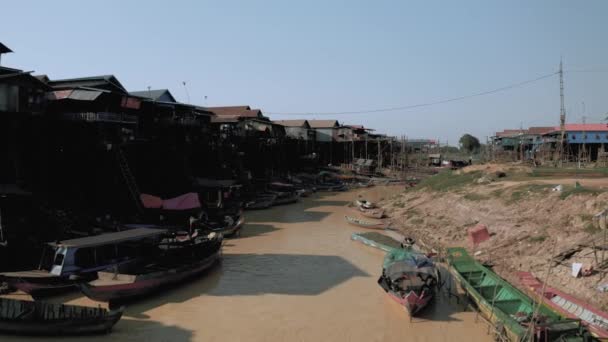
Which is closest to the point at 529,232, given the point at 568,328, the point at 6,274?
the point at 568,328

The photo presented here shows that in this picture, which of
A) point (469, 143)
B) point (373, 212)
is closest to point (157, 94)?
point (373, 212)

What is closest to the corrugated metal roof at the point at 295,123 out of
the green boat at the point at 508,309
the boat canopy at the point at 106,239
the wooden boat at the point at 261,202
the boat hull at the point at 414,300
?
the wooden boat at the point at 261,202

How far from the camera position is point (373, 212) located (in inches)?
1379

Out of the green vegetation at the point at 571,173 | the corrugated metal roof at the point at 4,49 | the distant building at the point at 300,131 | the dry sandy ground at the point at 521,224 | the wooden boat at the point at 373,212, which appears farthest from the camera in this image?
the distant building at the point at 300,131

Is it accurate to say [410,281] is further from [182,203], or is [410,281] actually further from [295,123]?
[295,123]

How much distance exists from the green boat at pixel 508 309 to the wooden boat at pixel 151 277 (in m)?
10.6

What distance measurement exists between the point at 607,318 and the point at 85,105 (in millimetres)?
28060

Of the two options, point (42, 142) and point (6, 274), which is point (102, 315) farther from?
point (42, 142)

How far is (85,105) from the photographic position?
2711 centimetres

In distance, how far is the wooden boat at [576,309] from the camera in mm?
11423

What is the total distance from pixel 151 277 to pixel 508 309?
12171 mm

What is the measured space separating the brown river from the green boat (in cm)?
88

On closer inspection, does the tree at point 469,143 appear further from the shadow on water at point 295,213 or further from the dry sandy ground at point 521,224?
the dry sandy ground at point 521,224

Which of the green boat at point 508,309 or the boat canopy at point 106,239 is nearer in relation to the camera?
the green boat at point 508,309
